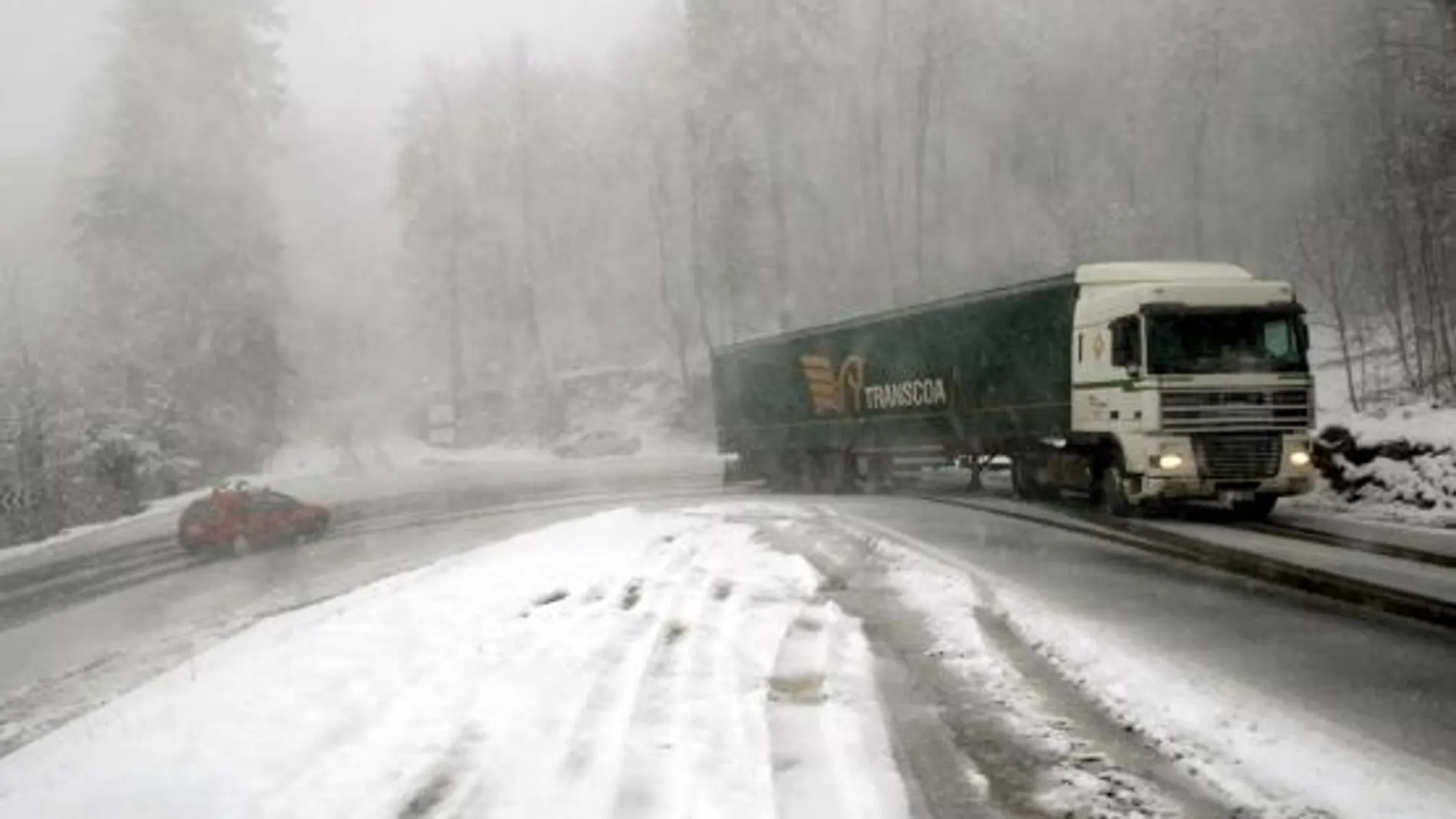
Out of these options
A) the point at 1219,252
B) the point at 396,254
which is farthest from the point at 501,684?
the point at 396,254

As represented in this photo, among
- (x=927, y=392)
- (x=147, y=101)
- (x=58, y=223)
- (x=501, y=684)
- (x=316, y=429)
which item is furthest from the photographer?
(x=316, y=429)

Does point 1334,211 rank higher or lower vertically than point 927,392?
higher

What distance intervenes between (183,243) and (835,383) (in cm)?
2500

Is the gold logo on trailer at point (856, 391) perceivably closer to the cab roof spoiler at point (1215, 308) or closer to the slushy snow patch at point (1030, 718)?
the cab roof spoiler at point (1215, 308)

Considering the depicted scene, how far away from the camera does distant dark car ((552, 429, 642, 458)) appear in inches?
1866

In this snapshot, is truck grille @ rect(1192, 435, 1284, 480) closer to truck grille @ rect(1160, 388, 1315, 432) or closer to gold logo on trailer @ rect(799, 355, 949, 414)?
truck grille @ rect(1160, 388, 1315, 432)

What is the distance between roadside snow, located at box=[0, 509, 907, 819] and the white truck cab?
759 cm

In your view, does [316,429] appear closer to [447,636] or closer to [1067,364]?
[1067,364]

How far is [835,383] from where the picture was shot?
86.3 feet

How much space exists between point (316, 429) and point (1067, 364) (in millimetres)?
44495

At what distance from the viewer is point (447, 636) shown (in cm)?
875

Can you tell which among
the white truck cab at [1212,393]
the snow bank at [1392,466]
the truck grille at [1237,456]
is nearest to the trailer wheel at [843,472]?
the white truck cab at [1212,393]

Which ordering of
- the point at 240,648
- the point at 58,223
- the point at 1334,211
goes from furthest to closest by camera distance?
the point at 58,223
the point at 1334,211
the point at 240,648

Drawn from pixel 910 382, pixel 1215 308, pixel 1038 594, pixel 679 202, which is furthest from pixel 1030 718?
pixel 679 202
